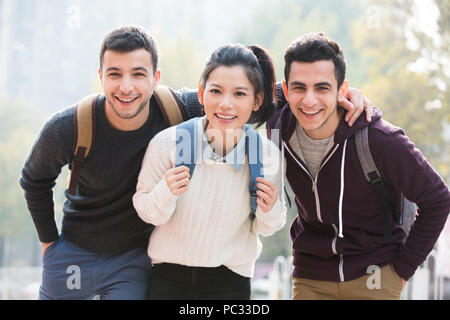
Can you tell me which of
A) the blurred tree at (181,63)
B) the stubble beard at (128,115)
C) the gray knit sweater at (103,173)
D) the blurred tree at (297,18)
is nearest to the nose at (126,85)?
the stubble beard at (128,115)

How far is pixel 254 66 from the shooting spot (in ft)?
8.19

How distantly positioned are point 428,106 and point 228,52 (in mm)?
11238

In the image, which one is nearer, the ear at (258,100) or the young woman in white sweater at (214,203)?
the young woman in white sweater at (214,203)

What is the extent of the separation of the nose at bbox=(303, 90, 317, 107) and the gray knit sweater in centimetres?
75

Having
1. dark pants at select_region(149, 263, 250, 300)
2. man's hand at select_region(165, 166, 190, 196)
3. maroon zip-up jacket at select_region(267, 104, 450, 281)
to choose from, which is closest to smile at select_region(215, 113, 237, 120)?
man's hand at select_region(165, 166, 190, 196)

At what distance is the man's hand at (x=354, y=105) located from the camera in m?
2.55

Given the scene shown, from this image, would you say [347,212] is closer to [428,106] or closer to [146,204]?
[146,204]

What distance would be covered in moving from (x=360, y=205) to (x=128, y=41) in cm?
144

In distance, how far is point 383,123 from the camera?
8.37 feet

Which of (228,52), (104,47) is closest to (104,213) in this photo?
(104,47)

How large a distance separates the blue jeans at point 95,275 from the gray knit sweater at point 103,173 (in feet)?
0.16

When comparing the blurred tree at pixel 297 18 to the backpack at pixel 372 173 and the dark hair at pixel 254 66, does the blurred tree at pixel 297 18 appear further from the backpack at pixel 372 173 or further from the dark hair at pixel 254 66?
the backpack at pixel 372 173

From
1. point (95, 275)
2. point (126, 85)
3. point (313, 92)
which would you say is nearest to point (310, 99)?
point (313, 92)

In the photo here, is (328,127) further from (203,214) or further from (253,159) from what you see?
(203,214)
